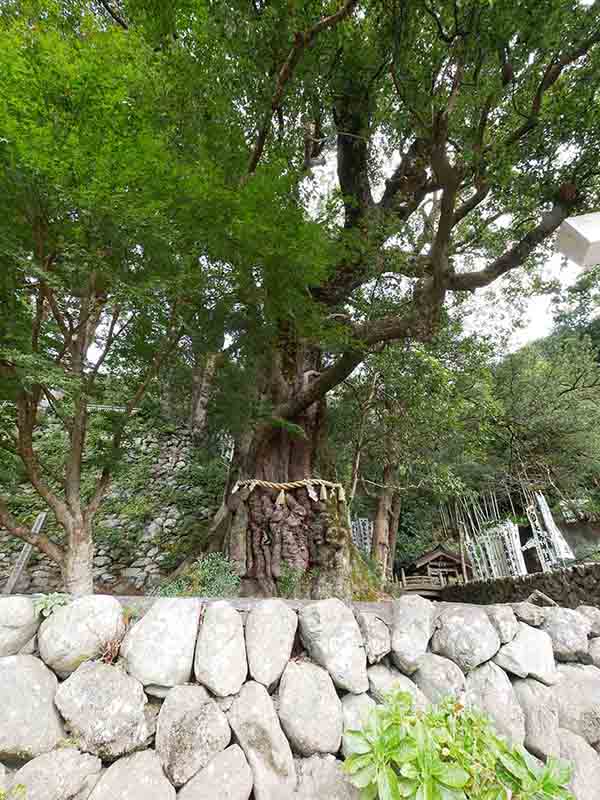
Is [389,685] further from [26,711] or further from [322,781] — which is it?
[26,711]

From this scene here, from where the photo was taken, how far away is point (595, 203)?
361 centimetres

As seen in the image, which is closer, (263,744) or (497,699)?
(263,744)

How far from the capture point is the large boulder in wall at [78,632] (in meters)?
1.19

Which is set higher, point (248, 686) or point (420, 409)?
point (420, 409)

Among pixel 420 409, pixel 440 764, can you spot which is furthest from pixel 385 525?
pixel 440 764

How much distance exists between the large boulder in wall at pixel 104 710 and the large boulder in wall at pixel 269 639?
39 centimetres

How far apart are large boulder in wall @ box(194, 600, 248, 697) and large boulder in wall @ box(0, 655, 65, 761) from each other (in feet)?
1.47

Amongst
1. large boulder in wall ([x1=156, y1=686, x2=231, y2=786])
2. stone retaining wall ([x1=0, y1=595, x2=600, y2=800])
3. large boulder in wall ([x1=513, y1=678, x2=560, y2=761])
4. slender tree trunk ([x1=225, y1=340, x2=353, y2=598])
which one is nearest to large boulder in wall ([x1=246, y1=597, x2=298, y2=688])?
stone retaining wall ([x1=0, y1=595, x2=600, y2=800])

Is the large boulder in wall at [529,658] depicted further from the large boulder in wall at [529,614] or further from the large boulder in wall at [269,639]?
the large boulder in wall at [269,639]

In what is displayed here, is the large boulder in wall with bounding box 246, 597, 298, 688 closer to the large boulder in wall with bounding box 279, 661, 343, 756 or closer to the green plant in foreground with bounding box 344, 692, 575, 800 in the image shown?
the large boulder in wall with bounding box 279, 661, 343, 756

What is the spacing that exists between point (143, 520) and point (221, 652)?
6051 millimetres

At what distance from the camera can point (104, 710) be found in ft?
3.70

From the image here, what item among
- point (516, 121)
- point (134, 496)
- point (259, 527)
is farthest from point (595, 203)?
point (134, 496)

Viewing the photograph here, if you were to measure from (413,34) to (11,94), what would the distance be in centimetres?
346
